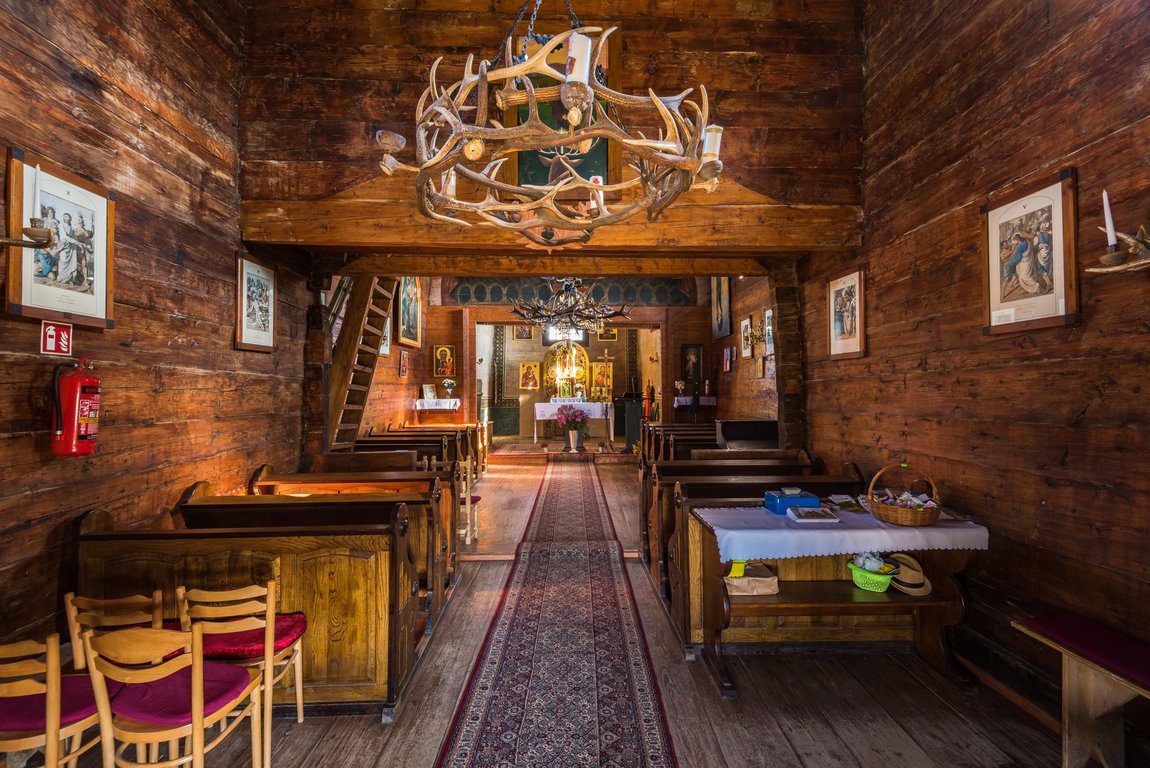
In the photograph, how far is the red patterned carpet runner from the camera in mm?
2332

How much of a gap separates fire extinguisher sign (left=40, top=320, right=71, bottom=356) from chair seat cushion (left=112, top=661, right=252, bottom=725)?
5.16 feet

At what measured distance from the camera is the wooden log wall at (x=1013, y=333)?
A: 2.19m

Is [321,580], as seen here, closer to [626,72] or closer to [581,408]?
[626,72]

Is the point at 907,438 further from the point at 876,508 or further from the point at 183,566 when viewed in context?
the point at 183,566

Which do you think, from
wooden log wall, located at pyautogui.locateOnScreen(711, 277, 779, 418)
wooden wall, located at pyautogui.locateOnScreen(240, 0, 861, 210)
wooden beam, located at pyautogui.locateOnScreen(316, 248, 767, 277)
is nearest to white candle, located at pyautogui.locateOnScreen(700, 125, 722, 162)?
wooden wall, located at pyautogui.locateOnScreen(240, 0, 861, 210)

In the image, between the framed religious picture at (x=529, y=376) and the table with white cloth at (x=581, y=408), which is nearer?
the table with white cloth at (x=581, y=408)

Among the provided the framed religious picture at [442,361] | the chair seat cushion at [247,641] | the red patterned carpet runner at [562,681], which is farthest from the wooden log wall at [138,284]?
the framed religious picture at [442,361]

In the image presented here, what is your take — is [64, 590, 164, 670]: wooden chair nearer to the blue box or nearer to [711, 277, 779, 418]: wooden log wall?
the blue box

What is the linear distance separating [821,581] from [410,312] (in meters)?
8.49

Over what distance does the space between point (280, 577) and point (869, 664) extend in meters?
3.38

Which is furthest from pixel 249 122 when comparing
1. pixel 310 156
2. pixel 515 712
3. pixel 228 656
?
pixel 515 712

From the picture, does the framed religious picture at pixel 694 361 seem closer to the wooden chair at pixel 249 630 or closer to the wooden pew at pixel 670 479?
the wooden pew at pixel 670 479

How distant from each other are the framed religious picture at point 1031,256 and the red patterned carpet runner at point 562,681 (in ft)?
8.97

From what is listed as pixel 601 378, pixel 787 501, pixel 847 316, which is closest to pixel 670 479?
pixel 787 501
